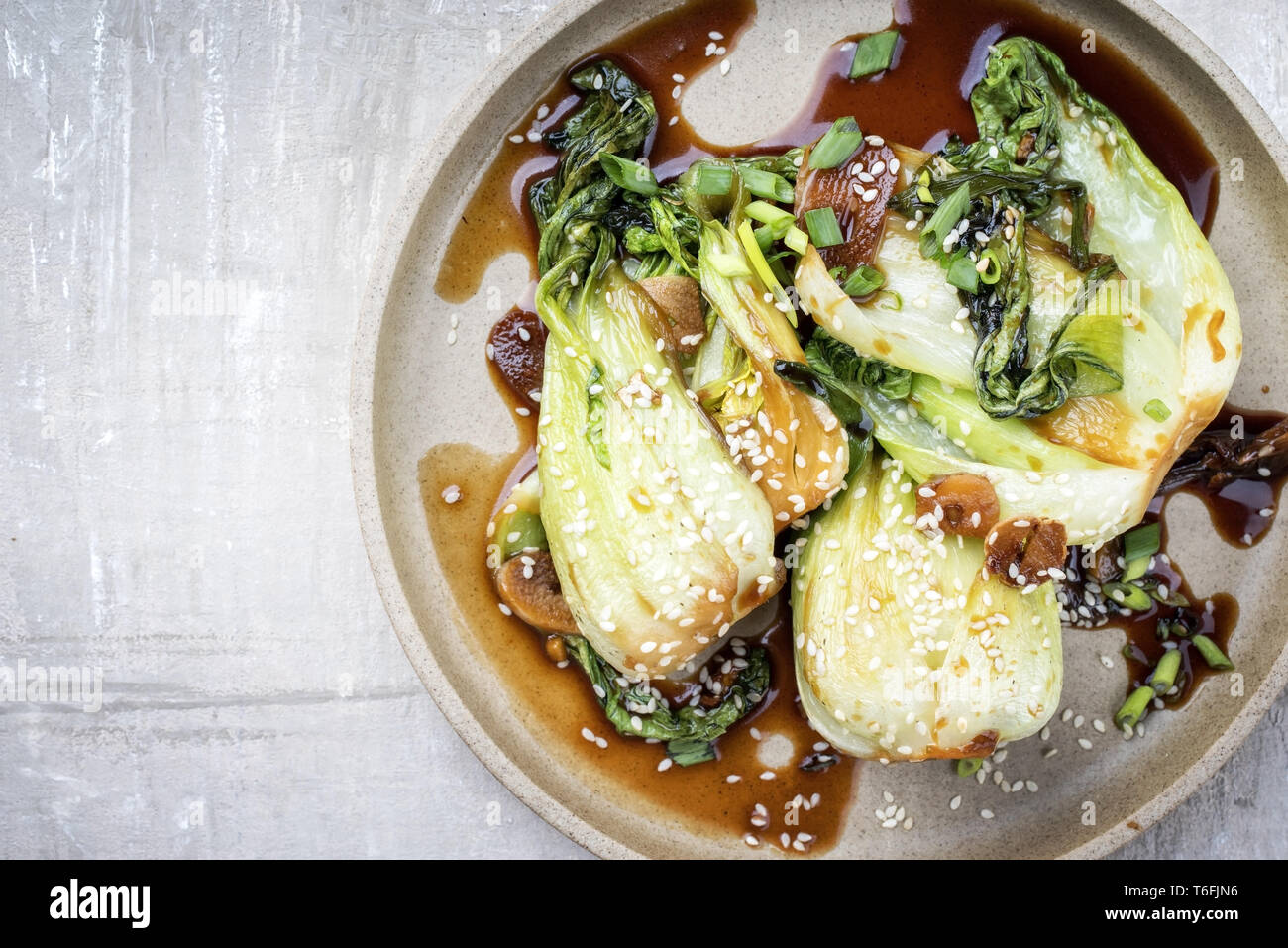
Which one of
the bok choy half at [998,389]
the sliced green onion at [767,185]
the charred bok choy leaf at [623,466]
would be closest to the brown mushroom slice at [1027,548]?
the bok choy half at [998,389]

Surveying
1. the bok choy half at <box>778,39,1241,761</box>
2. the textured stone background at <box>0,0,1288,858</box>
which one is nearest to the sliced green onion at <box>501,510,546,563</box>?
the textured stone background at <box>0,0,1288,858</box>

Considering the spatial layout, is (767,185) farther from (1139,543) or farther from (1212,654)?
(1212,654)

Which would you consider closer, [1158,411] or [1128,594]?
[1158,411]

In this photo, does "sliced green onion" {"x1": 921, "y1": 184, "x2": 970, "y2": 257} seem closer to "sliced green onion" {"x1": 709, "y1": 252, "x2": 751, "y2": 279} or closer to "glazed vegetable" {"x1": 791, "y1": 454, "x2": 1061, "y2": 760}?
"sliced green onion" {"x1": 709, "y1": 252, "x2": 751, "y2": 279}

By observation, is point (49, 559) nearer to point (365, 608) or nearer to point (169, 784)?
point (169, 784)

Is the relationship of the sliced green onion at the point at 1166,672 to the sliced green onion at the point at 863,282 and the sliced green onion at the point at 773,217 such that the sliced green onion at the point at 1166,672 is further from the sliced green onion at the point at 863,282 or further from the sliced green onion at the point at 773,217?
the sliced green onion at the point at 773,217

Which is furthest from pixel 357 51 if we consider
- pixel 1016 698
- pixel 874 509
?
pixel 1016 698

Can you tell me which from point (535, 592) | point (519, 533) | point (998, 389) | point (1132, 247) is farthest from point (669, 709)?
point (1132, 247)
